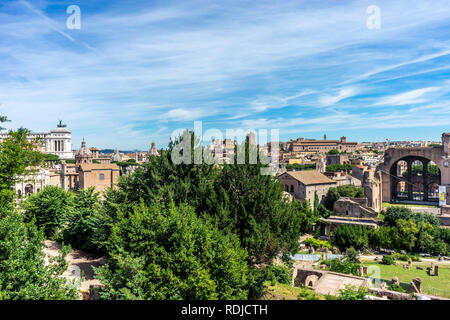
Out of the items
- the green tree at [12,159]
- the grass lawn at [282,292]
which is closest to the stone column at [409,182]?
the grass lawn at [282,292]

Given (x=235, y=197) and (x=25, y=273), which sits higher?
(x=235, y=197)

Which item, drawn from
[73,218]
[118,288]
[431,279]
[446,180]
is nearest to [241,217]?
[118,288]

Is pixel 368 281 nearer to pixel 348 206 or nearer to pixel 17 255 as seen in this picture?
pixel 17 255

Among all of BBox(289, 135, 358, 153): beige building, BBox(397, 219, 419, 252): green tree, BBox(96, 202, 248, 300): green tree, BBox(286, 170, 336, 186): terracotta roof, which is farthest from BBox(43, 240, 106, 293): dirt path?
BBox(289, 135, 358, 153): beige building

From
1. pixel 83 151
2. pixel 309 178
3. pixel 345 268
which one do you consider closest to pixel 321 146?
pixel 309 178

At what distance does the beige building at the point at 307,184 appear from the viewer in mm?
45688

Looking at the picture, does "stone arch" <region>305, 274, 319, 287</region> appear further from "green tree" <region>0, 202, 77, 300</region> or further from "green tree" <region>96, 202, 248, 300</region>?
"green tree" <region>0, 202, 77, 300</region>

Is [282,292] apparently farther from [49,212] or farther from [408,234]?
[408,234]

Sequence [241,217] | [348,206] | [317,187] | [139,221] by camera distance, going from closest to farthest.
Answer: [139,221], [241,217], [348,206], [317,187]

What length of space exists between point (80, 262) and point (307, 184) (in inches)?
1348

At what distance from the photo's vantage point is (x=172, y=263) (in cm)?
1091

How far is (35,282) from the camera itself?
31.5ft

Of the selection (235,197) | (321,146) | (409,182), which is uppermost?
(321,146)
